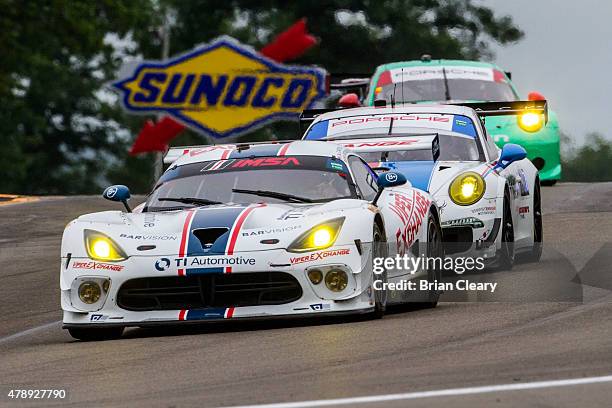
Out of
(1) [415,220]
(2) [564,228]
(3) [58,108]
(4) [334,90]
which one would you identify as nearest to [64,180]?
(3) [58,108]

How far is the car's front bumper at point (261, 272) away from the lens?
9914mm

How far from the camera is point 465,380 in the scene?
7484 millimetres

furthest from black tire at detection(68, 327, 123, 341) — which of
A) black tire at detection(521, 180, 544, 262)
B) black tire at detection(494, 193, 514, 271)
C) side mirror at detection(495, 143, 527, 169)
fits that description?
black tire at detection(521, 180, 544, 262)

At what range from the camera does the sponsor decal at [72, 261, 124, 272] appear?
10.1 meters

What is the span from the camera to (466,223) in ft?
42.6

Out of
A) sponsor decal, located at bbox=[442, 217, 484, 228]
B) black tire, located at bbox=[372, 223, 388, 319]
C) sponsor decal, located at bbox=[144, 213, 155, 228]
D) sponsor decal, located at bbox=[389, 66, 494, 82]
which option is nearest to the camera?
black tire, located at bbox=[372, 223, 388, 319]

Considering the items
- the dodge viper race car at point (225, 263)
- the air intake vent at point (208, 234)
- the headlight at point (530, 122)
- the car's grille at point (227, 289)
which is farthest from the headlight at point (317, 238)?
the headlight at point (530, 122)

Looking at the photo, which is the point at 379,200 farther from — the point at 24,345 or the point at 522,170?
the point at 522,170

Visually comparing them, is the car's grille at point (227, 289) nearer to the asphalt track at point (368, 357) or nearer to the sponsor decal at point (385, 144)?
the asphalt track at point (368, 357)

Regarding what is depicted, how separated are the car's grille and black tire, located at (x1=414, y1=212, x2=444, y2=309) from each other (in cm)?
146

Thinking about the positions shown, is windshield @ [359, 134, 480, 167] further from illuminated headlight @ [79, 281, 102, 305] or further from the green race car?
the green race car

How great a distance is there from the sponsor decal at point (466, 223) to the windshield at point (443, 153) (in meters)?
0.74

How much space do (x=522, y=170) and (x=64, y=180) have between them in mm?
52134

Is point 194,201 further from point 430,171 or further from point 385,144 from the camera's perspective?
point 385,144
